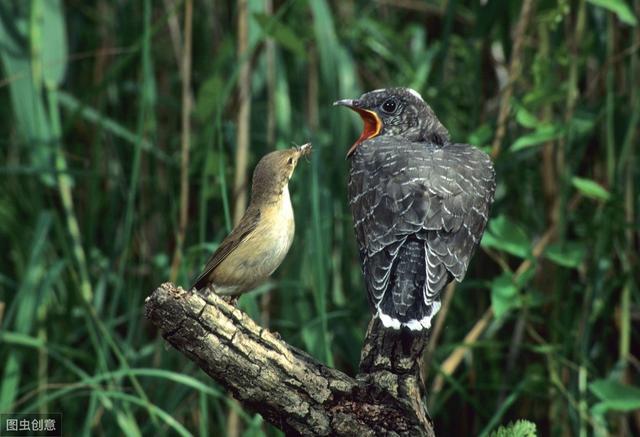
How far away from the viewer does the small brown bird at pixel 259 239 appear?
3.45 m

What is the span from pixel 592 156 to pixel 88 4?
3.06 metres

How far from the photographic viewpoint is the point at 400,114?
173 inches

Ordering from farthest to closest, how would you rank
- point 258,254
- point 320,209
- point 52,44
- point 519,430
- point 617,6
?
point 52,44
point 320,209
point 617,6
point 258,254
point 519,430

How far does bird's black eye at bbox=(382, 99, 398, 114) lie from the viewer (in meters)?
4.39

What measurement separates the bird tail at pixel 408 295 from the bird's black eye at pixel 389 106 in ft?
2.76

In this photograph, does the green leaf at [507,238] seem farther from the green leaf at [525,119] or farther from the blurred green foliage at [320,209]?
the green leaf at [525,119]

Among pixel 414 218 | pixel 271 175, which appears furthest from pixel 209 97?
pixel 414 218

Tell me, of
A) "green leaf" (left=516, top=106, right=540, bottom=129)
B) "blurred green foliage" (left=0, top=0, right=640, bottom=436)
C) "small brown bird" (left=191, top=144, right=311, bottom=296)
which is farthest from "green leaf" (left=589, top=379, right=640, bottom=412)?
"small brown bird" (left=191, top=144, right=311, bottom=296)

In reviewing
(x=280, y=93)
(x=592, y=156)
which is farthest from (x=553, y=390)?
(x=280, y=93)

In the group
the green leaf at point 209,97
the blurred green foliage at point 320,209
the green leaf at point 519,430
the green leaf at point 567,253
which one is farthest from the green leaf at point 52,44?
the green leaf at point 519,430

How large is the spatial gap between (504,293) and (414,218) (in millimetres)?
856

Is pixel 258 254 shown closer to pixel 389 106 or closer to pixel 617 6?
pixel 389 106

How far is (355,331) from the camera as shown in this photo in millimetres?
4945

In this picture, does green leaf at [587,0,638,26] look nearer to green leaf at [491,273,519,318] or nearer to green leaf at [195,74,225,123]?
green leaf at [491,273,519,318]
